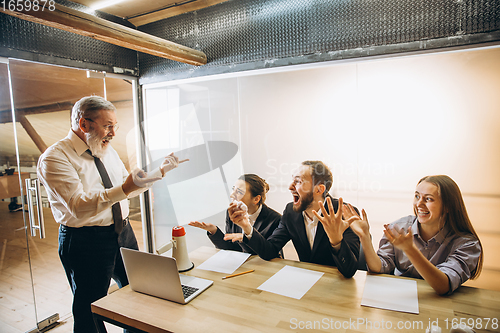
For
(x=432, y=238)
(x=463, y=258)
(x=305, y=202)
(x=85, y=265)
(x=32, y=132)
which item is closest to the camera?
(x=463, y=258)

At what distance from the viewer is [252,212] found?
294cm

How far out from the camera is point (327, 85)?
8.65 feet

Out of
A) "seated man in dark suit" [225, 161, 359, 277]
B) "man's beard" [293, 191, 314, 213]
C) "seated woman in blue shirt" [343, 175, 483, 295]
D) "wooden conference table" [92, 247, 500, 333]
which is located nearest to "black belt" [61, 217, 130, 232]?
"wooden conference table" [92, 247, 500, 333]

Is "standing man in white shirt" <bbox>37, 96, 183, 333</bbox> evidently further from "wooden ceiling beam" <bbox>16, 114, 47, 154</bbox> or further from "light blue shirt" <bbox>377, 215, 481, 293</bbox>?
"light blue shirt" <bbox>377, 215, 481, 293</bbox>

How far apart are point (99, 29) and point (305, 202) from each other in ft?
6.59

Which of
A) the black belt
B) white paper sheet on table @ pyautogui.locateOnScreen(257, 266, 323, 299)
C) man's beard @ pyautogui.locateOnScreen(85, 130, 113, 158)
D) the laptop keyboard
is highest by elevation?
man's beard @ pyautogui.locateOnScreen(85, 130, 113, 158)

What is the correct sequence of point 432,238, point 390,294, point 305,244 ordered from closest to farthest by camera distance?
point 390,294 < point 432,238 < point 305,244

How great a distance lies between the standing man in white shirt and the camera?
2.16m

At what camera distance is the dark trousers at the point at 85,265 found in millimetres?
2240

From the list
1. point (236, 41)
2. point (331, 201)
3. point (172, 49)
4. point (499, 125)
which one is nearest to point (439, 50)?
point (499, 125)

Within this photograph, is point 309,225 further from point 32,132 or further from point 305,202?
point 32,132

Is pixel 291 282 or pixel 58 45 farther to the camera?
pixel 58 45

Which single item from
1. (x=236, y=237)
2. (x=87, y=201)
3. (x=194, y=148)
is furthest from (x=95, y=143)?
(x=236, y=237)

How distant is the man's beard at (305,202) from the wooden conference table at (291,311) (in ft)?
2.66
